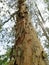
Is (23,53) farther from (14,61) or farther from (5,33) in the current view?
(5,33)

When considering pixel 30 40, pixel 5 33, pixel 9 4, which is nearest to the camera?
pixel 30 40

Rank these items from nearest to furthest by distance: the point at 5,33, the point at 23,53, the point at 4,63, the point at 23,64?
the point at 23,64 < the point at 23,53 < the point at 4,63 < the point at 5,33

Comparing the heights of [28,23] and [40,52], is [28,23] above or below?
above

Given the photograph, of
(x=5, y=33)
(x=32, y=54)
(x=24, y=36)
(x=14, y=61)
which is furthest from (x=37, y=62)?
(x=5, y=33)

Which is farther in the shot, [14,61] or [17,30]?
[17,30]

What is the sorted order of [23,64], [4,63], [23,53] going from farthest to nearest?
[4,63], [23,53], [23,64]

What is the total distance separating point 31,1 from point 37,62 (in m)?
3.82

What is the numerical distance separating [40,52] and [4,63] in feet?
7.89

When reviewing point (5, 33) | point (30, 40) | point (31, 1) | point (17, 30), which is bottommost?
point (30, 40)

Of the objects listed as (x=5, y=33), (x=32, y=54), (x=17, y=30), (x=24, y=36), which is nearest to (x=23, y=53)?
(x=32, y=54)

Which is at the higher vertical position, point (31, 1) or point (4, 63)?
point (31, 1)

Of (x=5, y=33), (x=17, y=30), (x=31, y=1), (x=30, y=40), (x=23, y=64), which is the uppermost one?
(x=31, y=1)

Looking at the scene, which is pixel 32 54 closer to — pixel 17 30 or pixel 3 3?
pixel 17 30

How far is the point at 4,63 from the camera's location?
4211 mm
